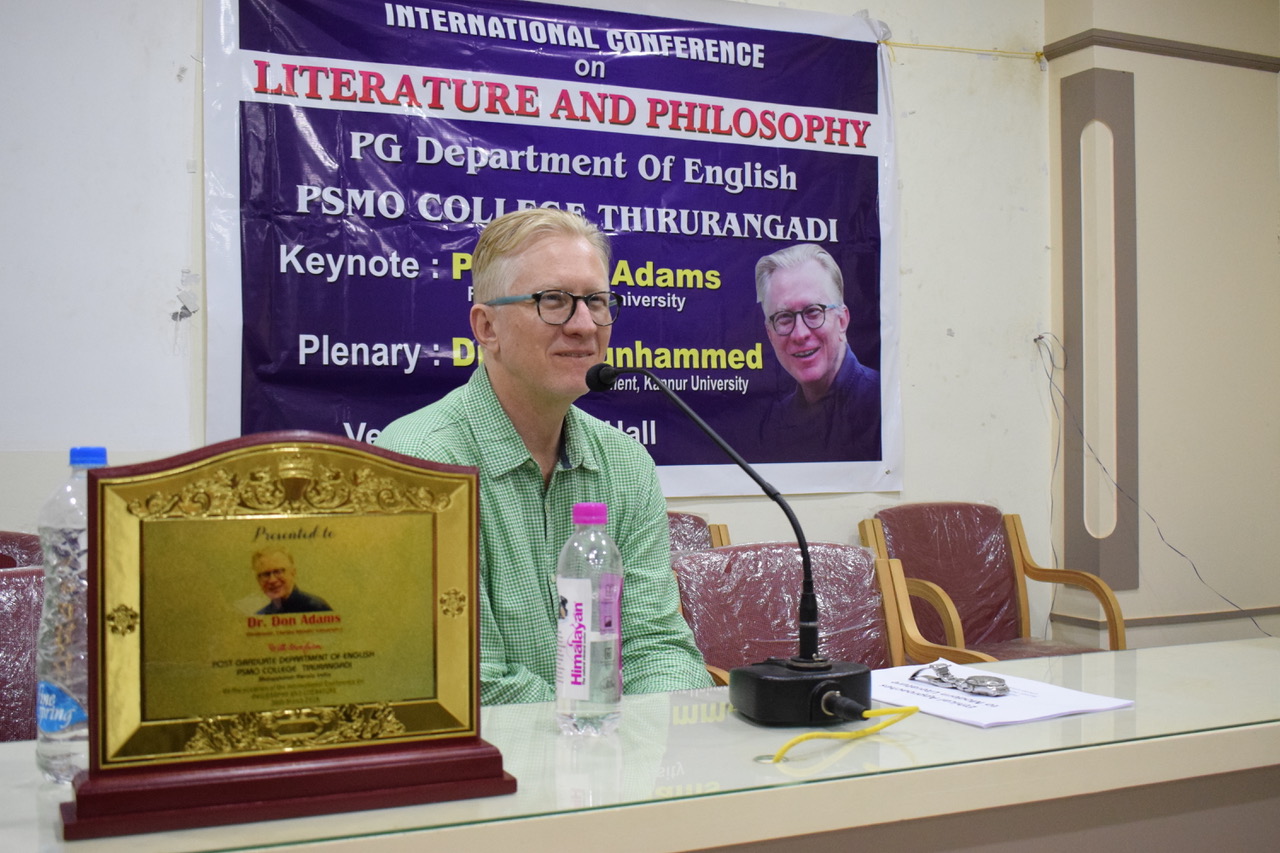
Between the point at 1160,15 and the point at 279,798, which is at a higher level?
the point at 1160,15

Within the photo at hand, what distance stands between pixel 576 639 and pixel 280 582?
0.35 m

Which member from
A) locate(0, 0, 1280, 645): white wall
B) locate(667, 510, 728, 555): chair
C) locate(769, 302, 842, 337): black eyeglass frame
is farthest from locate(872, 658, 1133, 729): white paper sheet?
locate(769, 302, 842, 337): black eyeglass frame

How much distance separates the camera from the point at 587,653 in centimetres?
116

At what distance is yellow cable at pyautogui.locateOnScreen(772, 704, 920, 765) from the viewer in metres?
1.08

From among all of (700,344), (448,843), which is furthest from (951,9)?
(448,843)

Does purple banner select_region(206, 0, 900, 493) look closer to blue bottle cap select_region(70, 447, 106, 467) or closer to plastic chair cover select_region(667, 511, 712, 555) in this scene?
plastic chair cover select_region(667, 511, 712, 555)

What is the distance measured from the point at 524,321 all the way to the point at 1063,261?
114 inches

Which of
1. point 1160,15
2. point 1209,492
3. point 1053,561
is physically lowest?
point 1053,561

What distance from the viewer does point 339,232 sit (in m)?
3.12

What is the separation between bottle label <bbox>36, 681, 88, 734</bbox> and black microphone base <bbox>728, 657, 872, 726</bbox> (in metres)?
0.66

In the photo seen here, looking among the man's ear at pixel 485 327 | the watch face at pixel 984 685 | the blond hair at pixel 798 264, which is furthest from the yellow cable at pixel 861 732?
the blond hair at pixel 798 264

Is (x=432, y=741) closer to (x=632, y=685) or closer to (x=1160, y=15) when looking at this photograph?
(x=632, y=685)

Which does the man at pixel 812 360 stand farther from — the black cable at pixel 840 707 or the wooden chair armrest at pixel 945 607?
the black cable at pixel 840 707

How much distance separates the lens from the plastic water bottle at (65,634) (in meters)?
1.00
